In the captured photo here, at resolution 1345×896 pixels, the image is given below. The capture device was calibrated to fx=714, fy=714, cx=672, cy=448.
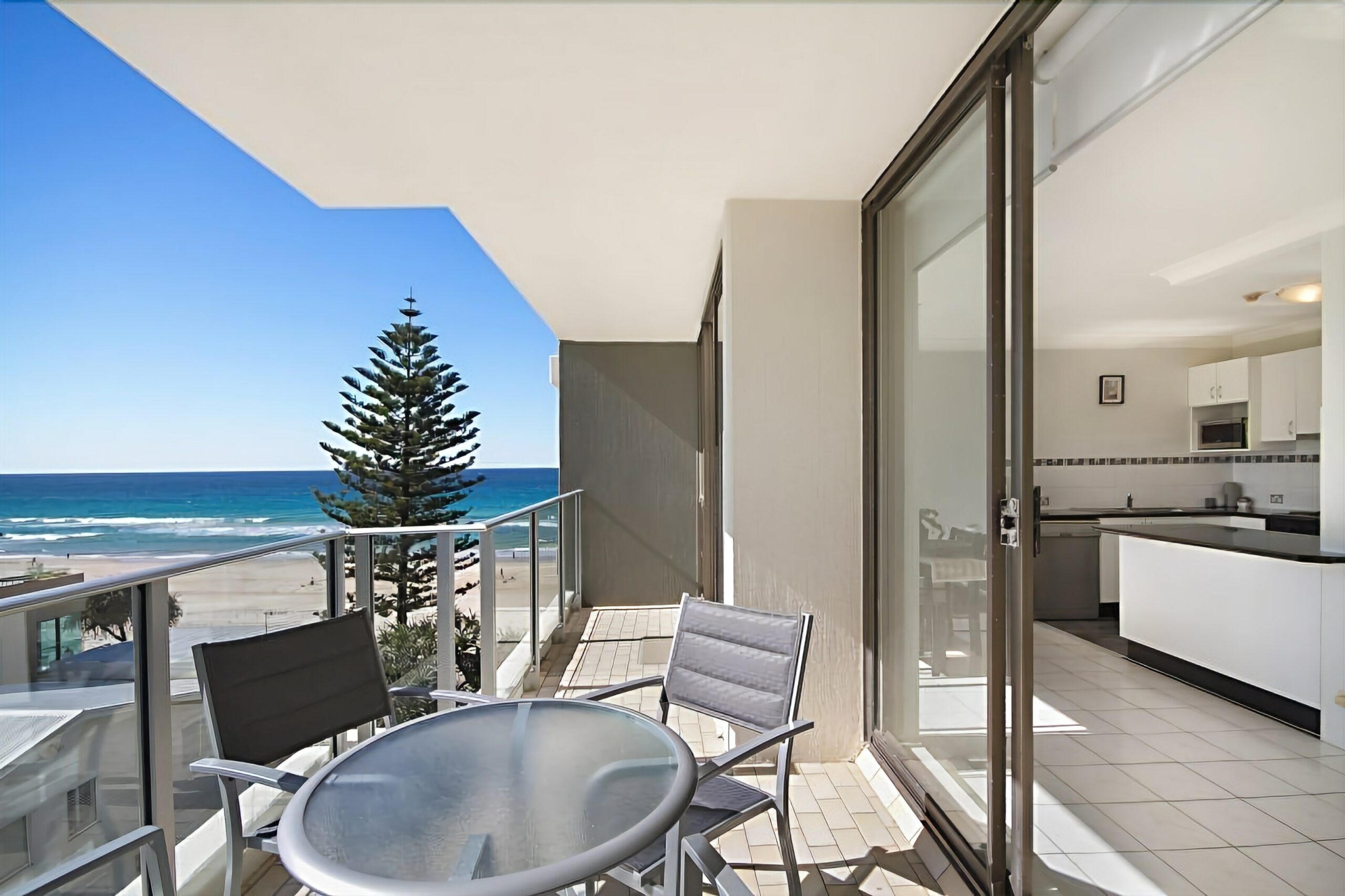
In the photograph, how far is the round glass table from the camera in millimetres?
1033

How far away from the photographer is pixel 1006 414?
187cm

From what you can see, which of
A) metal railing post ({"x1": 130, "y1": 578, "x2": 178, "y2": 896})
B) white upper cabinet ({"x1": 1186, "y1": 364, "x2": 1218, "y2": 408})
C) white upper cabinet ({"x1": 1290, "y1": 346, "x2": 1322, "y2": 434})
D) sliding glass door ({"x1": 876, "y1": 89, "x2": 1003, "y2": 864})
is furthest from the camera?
white upper cabinet ({"x1": 1186, "y1": 364, "x2": 1218, "y2": 408})

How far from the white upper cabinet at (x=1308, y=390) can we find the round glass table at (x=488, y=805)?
5941mm

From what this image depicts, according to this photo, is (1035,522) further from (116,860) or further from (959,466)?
(116,860)

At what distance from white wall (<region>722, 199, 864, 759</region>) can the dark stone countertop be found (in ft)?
6.70

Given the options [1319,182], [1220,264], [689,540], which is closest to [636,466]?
[689,540]

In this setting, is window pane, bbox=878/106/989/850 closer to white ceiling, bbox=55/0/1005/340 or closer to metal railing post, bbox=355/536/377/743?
white ceiling, bbox=55/0/1005/340

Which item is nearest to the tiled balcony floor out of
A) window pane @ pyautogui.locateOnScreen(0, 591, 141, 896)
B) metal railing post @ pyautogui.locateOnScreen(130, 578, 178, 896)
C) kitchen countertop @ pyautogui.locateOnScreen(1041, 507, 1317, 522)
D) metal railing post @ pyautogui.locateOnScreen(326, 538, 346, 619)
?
metal railing post @ pyautogui.locateOnScreen(130, 578, 178, 896)

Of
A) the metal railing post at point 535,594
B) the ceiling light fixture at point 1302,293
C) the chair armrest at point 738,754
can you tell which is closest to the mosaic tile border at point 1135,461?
the ceiling light fixture at point 1302,293

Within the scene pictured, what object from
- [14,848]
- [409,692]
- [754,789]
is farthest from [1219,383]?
[14,848]

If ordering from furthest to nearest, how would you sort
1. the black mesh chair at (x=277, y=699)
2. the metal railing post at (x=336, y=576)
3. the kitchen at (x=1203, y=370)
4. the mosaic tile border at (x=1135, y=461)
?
the mosaic tile border at (x=1135, y=461)
the metal railing post at (x=336, y=576)
the kitchen at (x=1203, y=370)
the black mesh chair at (x=277, y=699)

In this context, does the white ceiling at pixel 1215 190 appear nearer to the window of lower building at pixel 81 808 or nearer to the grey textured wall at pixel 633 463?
the window of lower building at pixel 81 808

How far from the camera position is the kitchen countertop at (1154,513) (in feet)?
19.1

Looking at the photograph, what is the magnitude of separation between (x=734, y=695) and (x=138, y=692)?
148 centimetres
